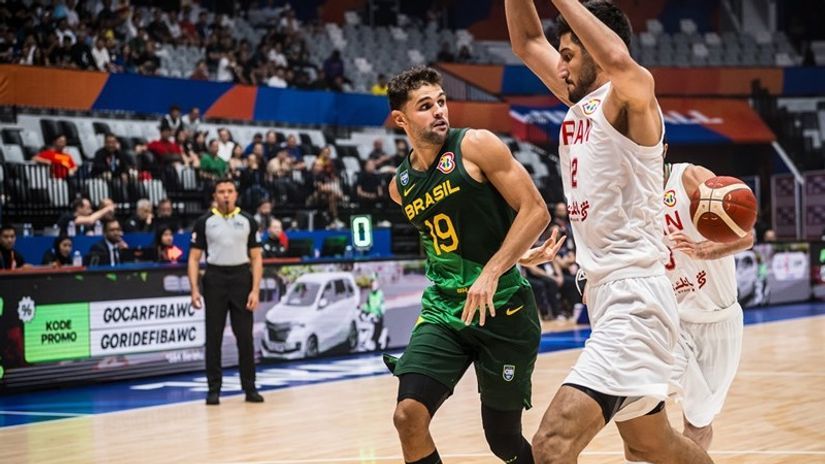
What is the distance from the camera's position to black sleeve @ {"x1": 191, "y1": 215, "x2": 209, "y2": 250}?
1102 cm

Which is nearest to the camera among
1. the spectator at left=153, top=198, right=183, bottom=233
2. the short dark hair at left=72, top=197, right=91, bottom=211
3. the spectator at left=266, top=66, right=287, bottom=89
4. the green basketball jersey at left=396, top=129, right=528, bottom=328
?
the green basketball jersey at left=396, top=129, right=528, bottom=328

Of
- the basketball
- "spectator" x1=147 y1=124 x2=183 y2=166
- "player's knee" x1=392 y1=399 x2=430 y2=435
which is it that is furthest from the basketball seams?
"spectator" x1=147 y1=124 x2=183 y2=166

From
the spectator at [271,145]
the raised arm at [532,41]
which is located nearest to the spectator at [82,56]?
the spectator at [271,145]

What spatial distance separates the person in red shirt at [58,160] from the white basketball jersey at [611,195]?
12.4 metres

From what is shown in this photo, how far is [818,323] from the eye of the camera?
17609 mm

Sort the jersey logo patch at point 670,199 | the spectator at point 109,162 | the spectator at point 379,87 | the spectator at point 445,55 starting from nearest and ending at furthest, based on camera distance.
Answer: the jersey logo patch at point 670,199 < the spectator at point 109,162 < the spectator at point 379,87 < the spectator at point 445,55

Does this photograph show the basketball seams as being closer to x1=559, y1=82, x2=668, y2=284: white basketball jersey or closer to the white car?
x1=559, y1=82, x2=668, y2=284: white basketball jersey

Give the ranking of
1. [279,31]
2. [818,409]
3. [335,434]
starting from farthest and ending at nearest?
1. [279,31]
2. [818,409]
3. [335,434]

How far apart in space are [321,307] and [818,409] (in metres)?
6.68

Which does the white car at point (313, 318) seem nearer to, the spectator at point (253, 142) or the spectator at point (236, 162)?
the spectator at point (236, 162)

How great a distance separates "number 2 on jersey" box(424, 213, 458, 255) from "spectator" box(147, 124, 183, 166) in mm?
12325

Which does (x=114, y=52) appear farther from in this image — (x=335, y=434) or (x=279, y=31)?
(x=335, y=434)

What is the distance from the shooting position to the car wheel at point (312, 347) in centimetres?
1409

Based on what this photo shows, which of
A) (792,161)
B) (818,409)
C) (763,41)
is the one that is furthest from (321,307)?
(763,41)
